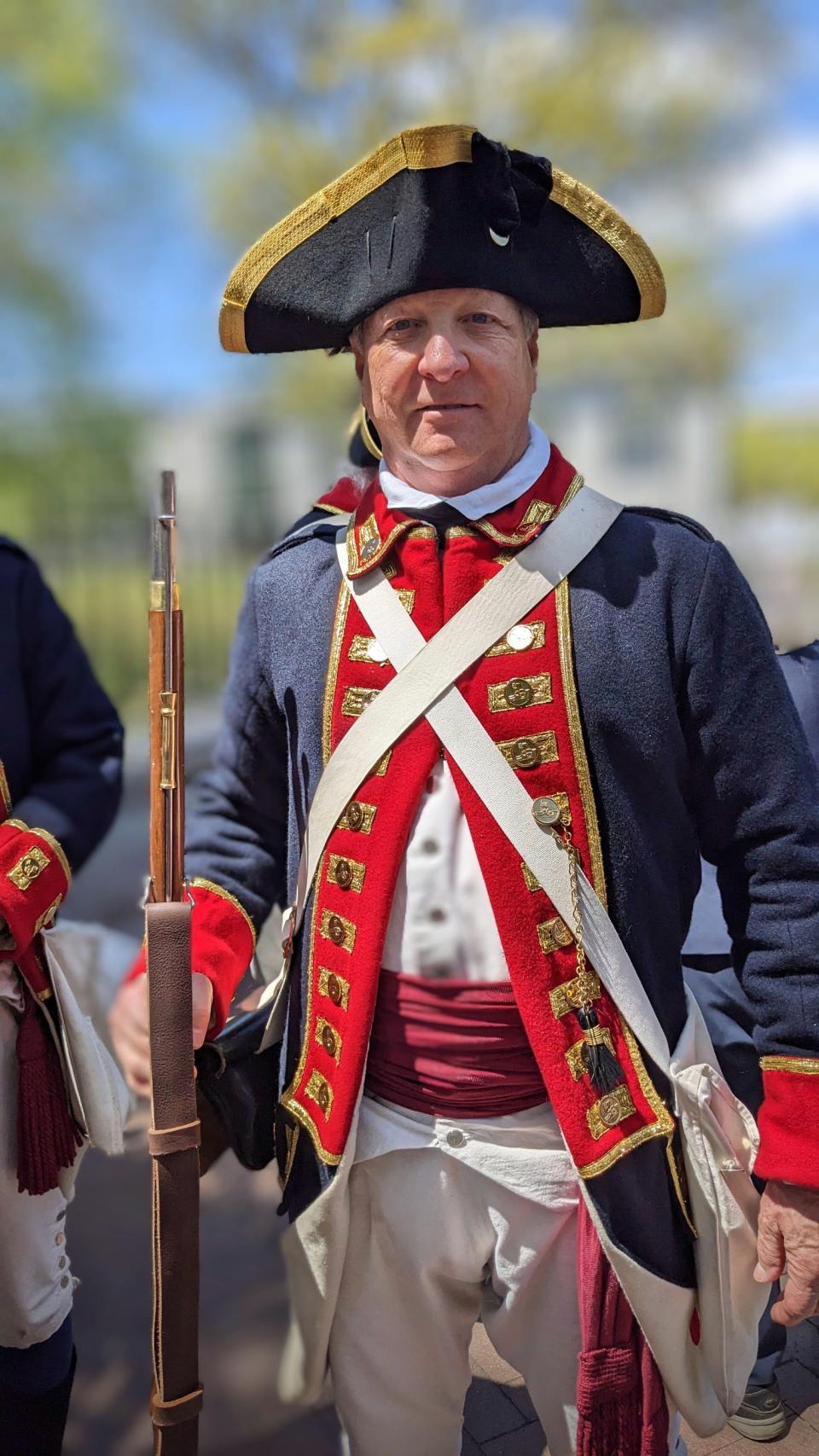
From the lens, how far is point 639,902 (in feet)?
5.67

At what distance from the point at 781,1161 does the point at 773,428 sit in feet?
136

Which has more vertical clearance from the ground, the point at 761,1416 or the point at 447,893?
the point at 447,893

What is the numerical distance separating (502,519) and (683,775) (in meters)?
0.45

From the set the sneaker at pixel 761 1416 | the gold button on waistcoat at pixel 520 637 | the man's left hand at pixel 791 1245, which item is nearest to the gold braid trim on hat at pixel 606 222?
the gold button on waistcoat at pixel 520 637

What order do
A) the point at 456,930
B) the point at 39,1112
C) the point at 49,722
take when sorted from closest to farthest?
the point at 456,930 < the point at 39,1112 < the point at 49,722

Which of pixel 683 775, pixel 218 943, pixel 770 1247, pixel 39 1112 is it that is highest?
pixel 683 775

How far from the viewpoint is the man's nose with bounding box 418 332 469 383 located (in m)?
1.67

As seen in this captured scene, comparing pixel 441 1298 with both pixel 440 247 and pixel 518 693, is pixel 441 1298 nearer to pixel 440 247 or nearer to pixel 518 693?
pixel 518 693

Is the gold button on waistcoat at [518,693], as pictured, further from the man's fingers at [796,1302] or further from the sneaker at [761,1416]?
the sneaker at [761,1416]

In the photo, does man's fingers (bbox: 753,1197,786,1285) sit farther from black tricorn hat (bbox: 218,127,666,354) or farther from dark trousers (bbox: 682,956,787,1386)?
black tricorn hat (bbox: 218,127,666,354)

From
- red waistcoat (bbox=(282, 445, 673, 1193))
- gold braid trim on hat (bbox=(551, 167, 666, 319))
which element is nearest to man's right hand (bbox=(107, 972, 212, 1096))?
red waistcoat (bbox=(282, 445, 673, 1193))

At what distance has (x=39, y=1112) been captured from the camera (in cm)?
220

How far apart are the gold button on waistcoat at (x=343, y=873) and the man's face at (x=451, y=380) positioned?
56 centimetres

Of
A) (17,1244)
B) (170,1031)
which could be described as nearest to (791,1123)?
(170,1031)
